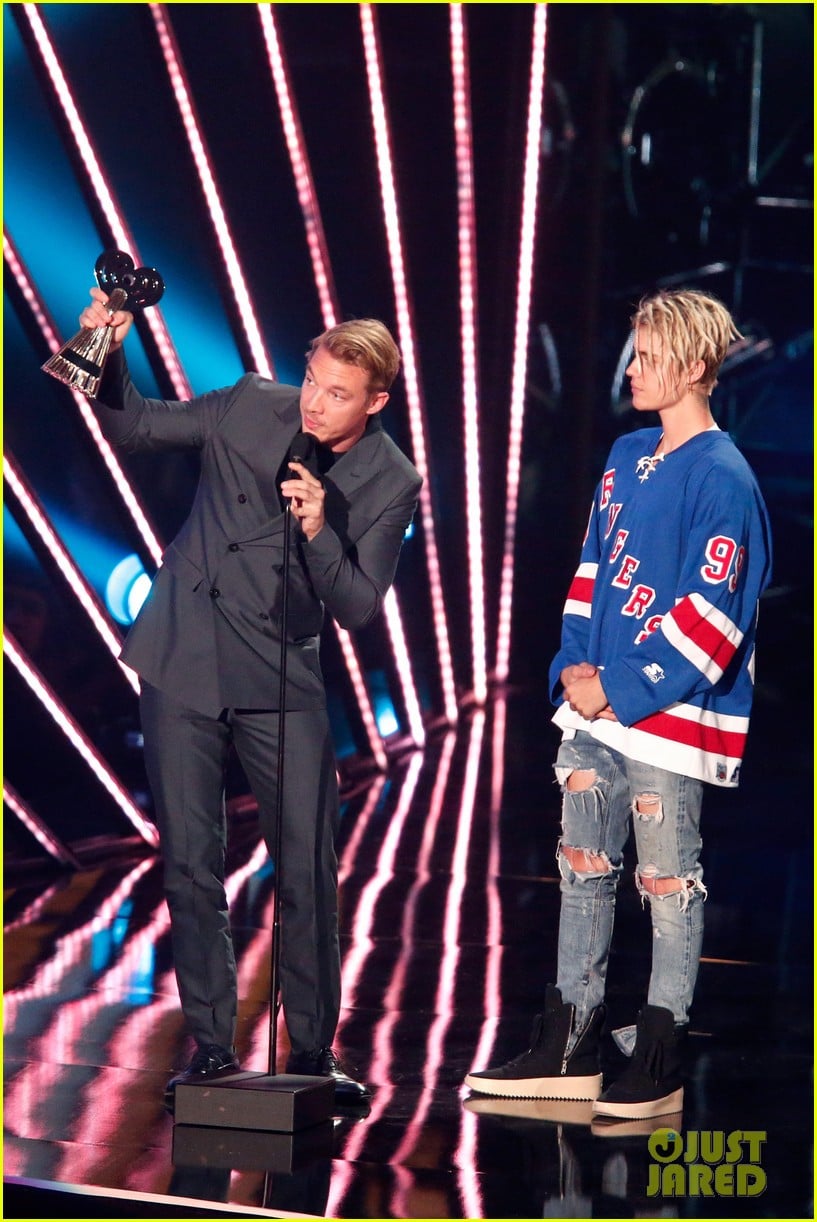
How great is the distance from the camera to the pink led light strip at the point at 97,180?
175 inches

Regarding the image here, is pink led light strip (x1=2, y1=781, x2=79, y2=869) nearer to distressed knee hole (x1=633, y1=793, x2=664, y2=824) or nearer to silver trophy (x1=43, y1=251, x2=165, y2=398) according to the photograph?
silver trophy (x1=43, y1=251, x2=165, y2=398)

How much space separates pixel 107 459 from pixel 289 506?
214cm

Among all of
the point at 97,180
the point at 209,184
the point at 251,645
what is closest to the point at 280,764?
the point at 251,645

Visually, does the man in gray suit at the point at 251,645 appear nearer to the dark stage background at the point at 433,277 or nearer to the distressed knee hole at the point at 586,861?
Result: the distressed knee hole at the point at 586,861

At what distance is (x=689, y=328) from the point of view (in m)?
2.94

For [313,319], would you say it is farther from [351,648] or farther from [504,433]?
[504,433]

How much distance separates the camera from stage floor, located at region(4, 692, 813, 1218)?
2545 mm

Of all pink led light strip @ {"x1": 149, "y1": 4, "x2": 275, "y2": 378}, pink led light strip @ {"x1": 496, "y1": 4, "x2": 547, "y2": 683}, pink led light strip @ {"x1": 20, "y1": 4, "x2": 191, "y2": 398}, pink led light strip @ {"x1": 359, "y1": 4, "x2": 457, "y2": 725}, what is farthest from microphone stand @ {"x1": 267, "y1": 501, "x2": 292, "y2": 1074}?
pink led light strip @ {"x1": 496, "y1": 4, "x2": 547, "y2": 683}

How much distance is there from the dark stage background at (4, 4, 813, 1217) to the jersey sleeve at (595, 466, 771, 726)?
1561 millimetres

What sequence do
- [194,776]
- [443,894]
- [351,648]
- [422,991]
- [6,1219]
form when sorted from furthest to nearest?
1. [351,648]
2. [443,894]
3. [422,991]
4. [194,776]
5. [6,1219]

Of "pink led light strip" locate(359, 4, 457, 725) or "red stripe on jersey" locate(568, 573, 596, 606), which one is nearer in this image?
"red stripe on jersey" locate(568, 573, 596, 606)

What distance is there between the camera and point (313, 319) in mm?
6109

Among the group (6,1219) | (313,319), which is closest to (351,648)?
(313,319)

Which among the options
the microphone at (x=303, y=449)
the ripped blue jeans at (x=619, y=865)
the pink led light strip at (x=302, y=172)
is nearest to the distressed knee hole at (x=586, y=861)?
the ripped blue jeans at (x=619, y=865)
